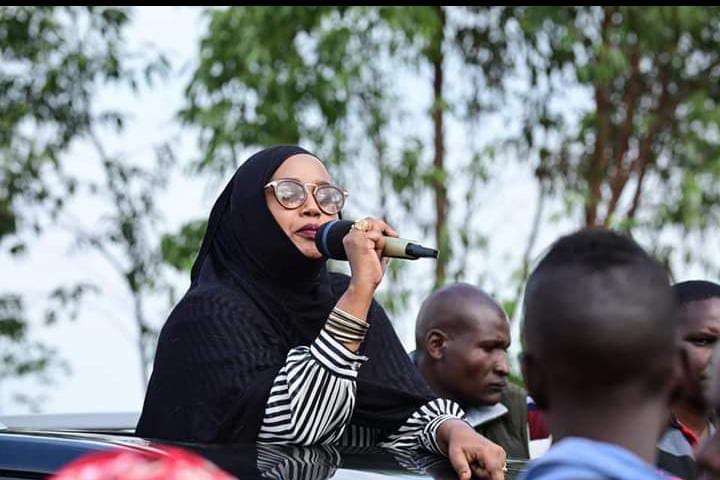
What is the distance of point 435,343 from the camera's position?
5410 millimetres

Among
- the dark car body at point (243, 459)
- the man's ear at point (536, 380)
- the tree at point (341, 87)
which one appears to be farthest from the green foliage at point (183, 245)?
the man's ear at point (536, 380)

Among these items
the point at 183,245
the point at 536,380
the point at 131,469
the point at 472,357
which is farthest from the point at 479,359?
the point at 183,245

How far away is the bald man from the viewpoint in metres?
5.23

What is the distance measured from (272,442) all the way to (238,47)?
7.36 m

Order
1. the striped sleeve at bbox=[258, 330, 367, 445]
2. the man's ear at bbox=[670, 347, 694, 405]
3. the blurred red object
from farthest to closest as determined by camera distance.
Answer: the striped sleeve at bbox=[258, 330, 367, 445], the man's ear at bbox=[670, 347, 694, 405], the blurred red object

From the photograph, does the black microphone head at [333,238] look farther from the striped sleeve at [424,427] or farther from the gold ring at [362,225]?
the striped sleeve at [424,427]

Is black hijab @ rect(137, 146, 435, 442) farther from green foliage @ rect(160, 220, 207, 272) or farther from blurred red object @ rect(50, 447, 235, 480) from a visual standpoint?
green foliage @ rect(160, 220, 207, 272)

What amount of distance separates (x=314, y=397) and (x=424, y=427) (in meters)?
0.42

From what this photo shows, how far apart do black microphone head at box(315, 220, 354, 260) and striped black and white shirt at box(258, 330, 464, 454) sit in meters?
0.28

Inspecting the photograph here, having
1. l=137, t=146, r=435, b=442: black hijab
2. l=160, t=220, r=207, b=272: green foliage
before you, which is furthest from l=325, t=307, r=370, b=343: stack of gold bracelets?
l=160, t=220, r=207, b=272: green foliage

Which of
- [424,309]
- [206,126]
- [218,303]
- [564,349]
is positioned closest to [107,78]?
[206,126]

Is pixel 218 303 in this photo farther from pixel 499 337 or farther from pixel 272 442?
pixel 499 337

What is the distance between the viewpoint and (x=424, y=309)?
18.2ft

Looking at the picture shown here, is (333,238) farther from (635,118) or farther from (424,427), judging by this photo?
(635,118)
